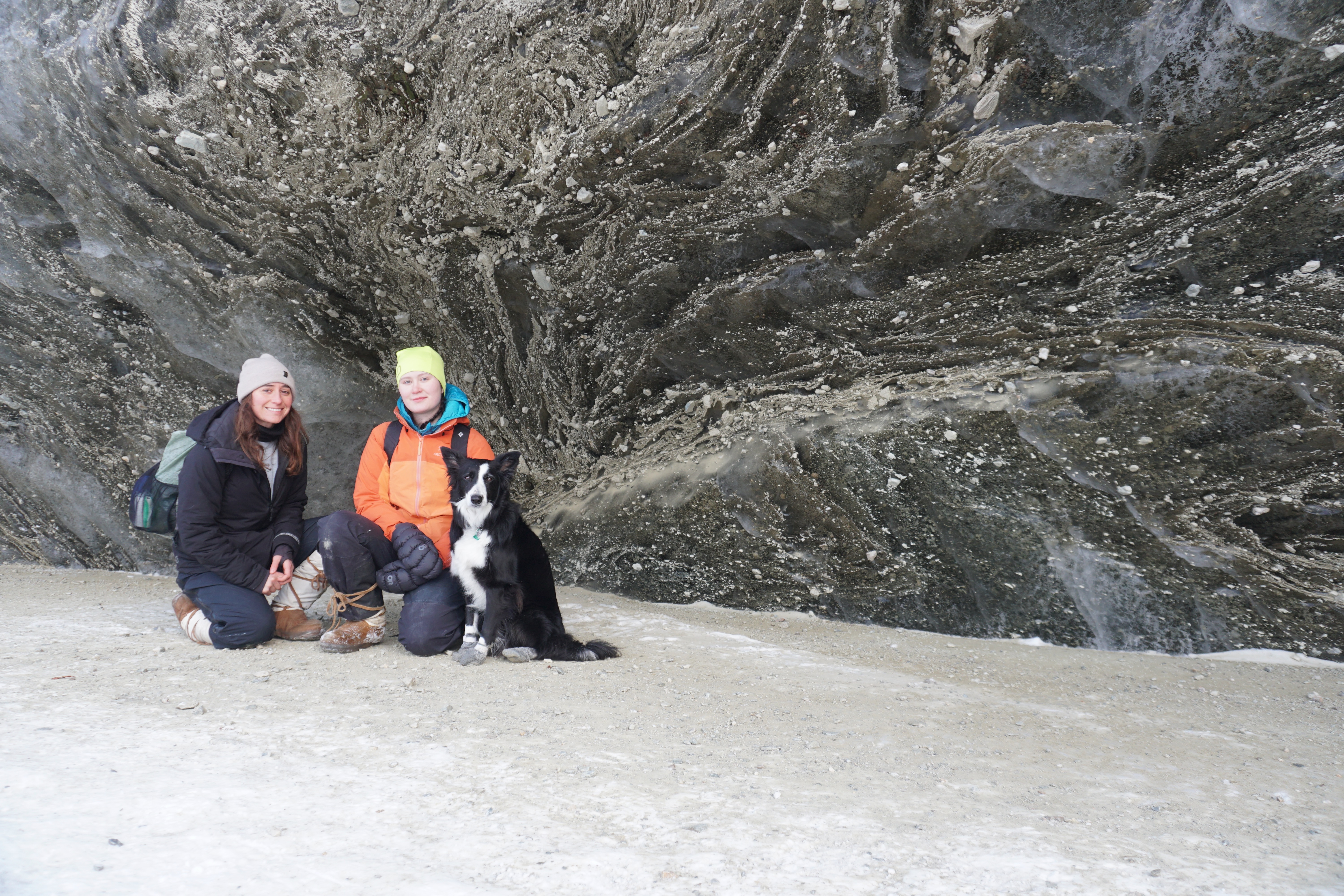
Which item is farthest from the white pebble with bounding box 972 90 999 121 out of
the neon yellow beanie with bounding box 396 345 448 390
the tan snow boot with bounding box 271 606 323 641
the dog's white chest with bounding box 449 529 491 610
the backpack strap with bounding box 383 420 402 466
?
the tan snow boot with bounding box 271 606 323 641

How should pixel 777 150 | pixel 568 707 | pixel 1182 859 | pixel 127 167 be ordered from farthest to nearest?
1. pixel 127 167
2. pixel 777 150
3. pixel 568 707
4. pixel 1182 859

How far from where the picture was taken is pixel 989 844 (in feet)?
5.65

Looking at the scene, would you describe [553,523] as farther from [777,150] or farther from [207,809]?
[207,809]

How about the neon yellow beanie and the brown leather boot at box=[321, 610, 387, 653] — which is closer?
the brown leather boot at box=[321, 610, 387, 653]

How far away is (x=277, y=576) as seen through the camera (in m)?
3.46

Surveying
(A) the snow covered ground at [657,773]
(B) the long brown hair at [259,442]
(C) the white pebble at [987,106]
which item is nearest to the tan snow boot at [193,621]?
(A) the snow covered ground at [657,773]

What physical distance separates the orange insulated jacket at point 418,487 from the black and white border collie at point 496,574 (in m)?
0.30

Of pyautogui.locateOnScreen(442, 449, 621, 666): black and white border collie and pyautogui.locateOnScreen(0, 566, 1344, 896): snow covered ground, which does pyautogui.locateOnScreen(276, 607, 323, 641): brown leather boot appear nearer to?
pyautogui.locateOnScreen(0, 566, 1344, 896): snow covered ground

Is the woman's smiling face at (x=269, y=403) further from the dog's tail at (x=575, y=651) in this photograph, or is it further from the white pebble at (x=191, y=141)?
the white pebble at (x=191, y=141)

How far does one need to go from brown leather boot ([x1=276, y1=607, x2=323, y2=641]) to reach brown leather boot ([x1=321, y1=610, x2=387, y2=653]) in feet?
0.49

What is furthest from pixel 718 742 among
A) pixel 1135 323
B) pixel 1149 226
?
pixel 1149 226

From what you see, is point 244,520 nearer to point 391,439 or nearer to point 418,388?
point 391,439

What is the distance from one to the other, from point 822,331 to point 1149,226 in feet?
5.01

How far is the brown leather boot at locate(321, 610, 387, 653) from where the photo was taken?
3326mm
